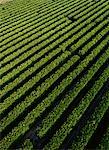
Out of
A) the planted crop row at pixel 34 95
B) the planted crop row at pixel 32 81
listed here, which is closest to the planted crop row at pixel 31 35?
the planted crop row at pixel 32 81

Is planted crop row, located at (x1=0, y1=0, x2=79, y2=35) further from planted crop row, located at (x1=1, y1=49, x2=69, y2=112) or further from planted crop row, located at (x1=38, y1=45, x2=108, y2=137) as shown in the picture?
planted crop row, located at (x1=38, y1=45, x2=108, y2=137)

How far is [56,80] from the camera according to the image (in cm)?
573

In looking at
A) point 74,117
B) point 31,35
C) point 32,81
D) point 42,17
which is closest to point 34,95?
point 32,81

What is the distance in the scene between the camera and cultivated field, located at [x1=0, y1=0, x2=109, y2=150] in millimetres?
4406

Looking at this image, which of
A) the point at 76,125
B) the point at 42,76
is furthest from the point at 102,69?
the point at 76,125

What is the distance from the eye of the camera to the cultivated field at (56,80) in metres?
4.41

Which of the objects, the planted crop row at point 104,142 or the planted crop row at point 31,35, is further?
the planted crop row at point 31,35

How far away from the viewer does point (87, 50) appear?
6.68m

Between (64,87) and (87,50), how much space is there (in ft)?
5.57

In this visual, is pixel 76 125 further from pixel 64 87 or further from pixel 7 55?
pixel 7 55

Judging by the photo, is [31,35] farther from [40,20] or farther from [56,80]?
[56,80]

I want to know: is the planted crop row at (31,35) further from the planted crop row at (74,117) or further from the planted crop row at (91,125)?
the planted crop row at (91,125)

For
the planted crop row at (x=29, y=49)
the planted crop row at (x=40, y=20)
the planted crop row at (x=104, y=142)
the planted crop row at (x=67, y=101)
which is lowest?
the planted crop row at (x=104, y=142)

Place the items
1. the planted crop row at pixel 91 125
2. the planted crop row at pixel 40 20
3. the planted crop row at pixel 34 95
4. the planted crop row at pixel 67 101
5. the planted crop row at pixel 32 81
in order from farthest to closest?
the planted crop row at pixel 40 20 < the planted crop row at pixel 32 81 < the planted crop row at pixel 34 95 < the planted crop row at pixel 67 101 < the planted crop row at pixel 91 125
